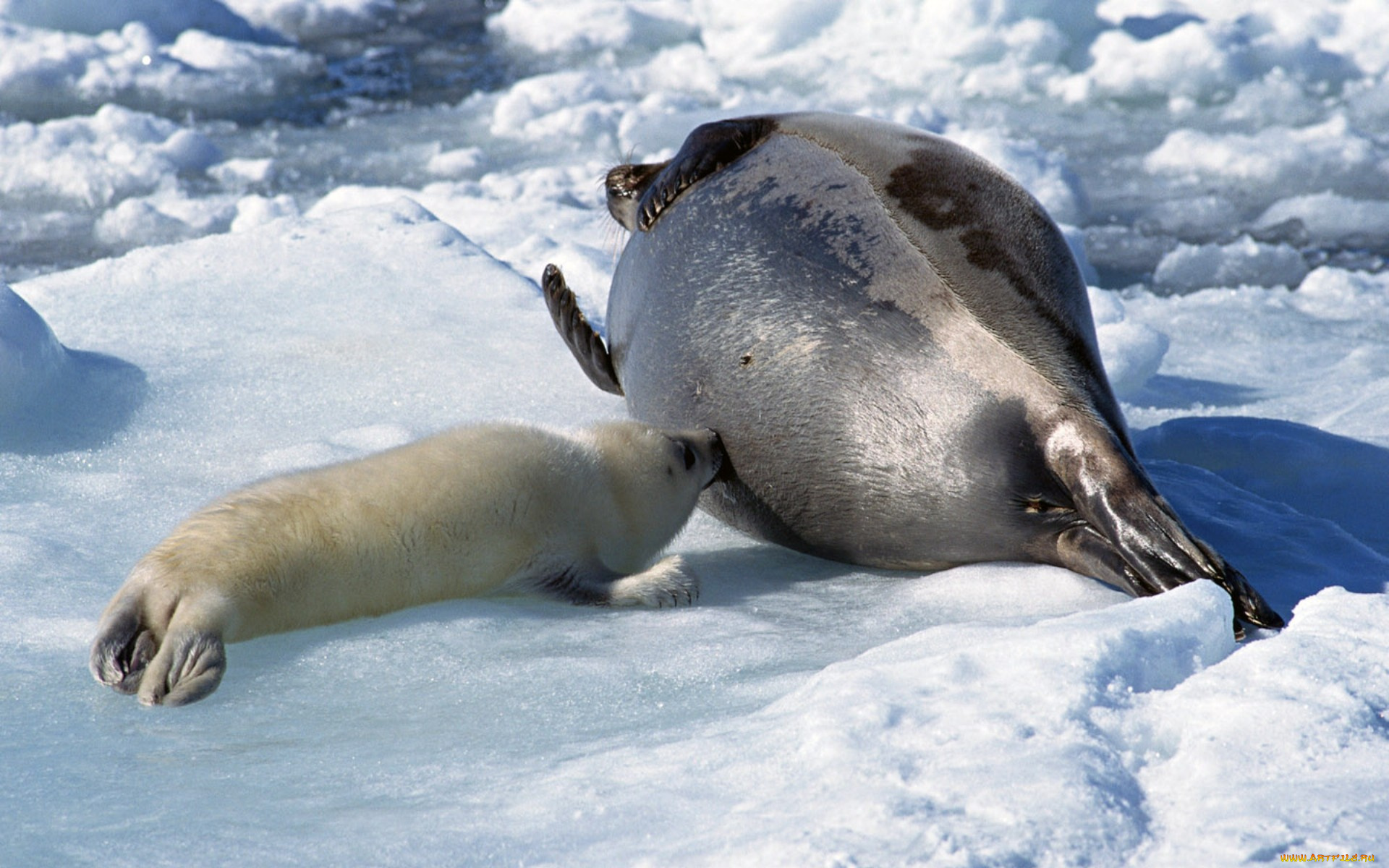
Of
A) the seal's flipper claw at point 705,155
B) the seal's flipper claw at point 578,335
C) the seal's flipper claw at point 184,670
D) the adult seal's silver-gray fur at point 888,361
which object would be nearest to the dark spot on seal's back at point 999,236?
the adult seal's silver-gray fur at point 888,361

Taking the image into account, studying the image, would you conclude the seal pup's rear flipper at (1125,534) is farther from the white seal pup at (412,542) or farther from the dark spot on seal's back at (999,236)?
the white seal pup at (412,542)

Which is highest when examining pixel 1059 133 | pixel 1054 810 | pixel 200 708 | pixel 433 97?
pixel 1054 810

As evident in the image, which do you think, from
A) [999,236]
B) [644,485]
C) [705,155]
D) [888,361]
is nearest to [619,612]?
[644,485]

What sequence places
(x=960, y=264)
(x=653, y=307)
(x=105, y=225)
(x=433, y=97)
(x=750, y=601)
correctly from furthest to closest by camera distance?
(x=433, y=97)
(x=105, y=225)
(x=653, y=307)
(x=960, y=264)
(x=750, y=601)

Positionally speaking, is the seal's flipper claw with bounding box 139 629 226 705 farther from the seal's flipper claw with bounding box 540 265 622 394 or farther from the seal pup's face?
the seal's flipper claw with bounding box 540 265 622 394

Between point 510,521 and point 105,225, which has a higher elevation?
point 510,521

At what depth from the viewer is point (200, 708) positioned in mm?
1772

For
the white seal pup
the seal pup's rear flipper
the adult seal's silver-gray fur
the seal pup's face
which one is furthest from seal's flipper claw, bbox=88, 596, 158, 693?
the seal pup's rear flipper

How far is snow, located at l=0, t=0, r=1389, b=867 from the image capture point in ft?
4.51

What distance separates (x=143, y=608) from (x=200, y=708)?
0.20 meters

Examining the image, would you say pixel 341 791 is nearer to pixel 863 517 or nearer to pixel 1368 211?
pixel 863 517

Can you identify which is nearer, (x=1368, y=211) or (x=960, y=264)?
(x=960, y=264)

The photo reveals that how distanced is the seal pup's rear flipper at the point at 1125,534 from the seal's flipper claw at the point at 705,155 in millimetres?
1024

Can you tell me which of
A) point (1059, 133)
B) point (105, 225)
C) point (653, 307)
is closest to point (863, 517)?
point (653, 307)
